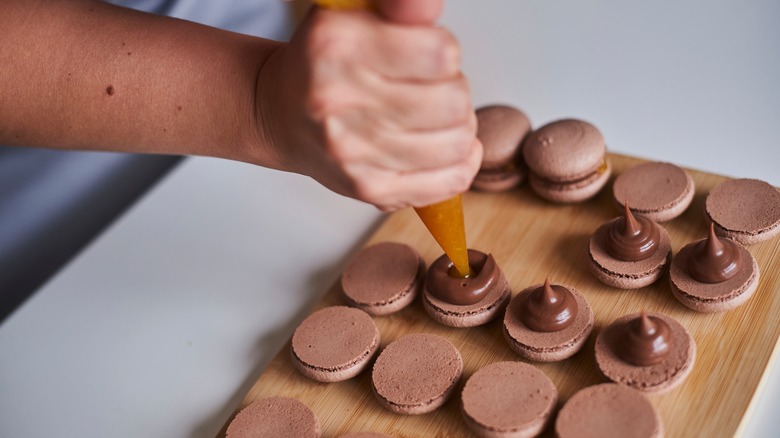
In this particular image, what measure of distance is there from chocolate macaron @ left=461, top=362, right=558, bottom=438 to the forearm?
0.60 metres

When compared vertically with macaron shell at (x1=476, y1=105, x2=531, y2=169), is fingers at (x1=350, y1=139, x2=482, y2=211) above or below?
above

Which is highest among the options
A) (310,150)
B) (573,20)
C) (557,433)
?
(310,150)

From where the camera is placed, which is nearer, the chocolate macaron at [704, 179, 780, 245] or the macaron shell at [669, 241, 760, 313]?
the macaron shell at [669, 241, 760, 313]

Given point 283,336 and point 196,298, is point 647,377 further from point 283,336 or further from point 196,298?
point 196,298

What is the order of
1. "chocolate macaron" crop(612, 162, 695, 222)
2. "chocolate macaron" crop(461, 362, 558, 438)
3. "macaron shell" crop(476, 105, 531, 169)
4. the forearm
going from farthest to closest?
"macaron shell" crop(476, 105, 531, 169) < "chocolate macaron" crop(612, 162, 695, 222) < the forearm < "chocolate macaron" crop(461, 362, 558, 438)

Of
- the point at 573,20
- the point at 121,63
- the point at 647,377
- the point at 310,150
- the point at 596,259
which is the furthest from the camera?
the point at 573,20

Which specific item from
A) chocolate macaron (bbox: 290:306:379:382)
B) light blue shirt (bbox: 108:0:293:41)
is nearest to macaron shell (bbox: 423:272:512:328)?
chocolate macaron (bbox: 290:306:379:382)

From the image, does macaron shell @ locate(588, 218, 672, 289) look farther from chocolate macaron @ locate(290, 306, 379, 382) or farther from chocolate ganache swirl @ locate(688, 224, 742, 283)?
chocolate macaron @ locate(290, 306, 379, 382)

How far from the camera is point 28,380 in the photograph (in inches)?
68.9

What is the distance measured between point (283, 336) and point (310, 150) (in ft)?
1.90

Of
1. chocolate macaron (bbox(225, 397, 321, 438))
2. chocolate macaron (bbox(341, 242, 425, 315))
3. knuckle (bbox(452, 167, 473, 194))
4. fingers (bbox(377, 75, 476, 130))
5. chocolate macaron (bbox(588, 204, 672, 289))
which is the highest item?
fingers (bbox(377, 75, 476, 130))

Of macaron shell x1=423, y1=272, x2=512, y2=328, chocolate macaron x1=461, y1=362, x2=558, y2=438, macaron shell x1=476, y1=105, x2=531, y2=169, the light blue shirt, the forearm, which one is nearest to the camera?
chocolate macaron x1=461, y1=362, x2=558, y2=438

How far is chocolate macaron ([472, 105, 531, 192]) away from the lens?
1.90m

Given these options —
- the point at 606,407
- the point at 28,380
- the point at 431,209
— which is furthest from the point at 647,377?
the point at 28,380
